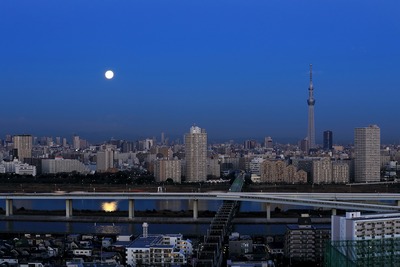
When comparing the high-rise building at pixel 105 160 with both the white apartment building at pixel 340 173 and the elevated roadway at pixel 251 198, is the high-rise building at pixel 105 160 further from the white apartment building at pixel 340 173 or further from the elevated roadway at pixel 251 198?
the elevated roadway at pixel 251 198

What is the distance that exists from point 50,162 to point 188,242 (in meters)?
14.6

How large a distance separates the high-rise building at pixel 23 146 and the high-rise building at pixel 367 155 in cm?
1049

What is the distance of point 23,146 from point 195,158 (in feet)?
26.4

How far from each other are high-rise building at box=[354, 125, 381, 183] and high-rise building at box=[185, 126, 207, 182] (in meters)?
3.91

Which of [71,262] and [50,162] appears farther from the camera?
[50,162]

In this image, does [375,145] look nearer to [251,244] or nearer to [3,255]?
[251,244]

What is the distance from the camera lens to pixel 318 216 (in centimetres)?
1010

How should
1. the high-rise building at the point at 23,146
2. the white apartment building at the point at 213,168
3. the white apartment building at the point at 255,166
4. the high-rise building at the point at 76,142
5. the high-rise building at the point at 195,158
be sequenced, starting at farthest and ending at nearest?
the high-rise building at the point at 76,142 → the high-rise building at the point at 23,146 → the white apartment building at the point at 255,166 → the white apartment building at the point at 213,168 → the high-rise building at the point at 195,158

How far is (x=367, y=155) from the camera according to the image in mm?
18000

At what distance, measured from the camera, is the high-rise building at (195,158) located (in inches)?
687

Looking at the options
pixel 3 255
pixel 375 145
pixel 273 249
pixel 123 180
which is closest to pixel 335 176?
pixel 375 145

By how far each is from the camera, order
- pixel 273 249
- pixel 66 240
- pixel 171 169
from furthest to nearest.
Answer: pixel 171 169 → pixel 66 240 → pixel 273 249

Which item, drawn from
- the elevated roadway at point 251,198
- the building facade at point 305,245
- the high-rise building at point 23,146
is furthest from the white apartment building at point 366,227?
the high-rise building at point 23,146

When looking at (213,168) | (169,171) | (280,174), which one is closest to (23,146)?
(213,168)
